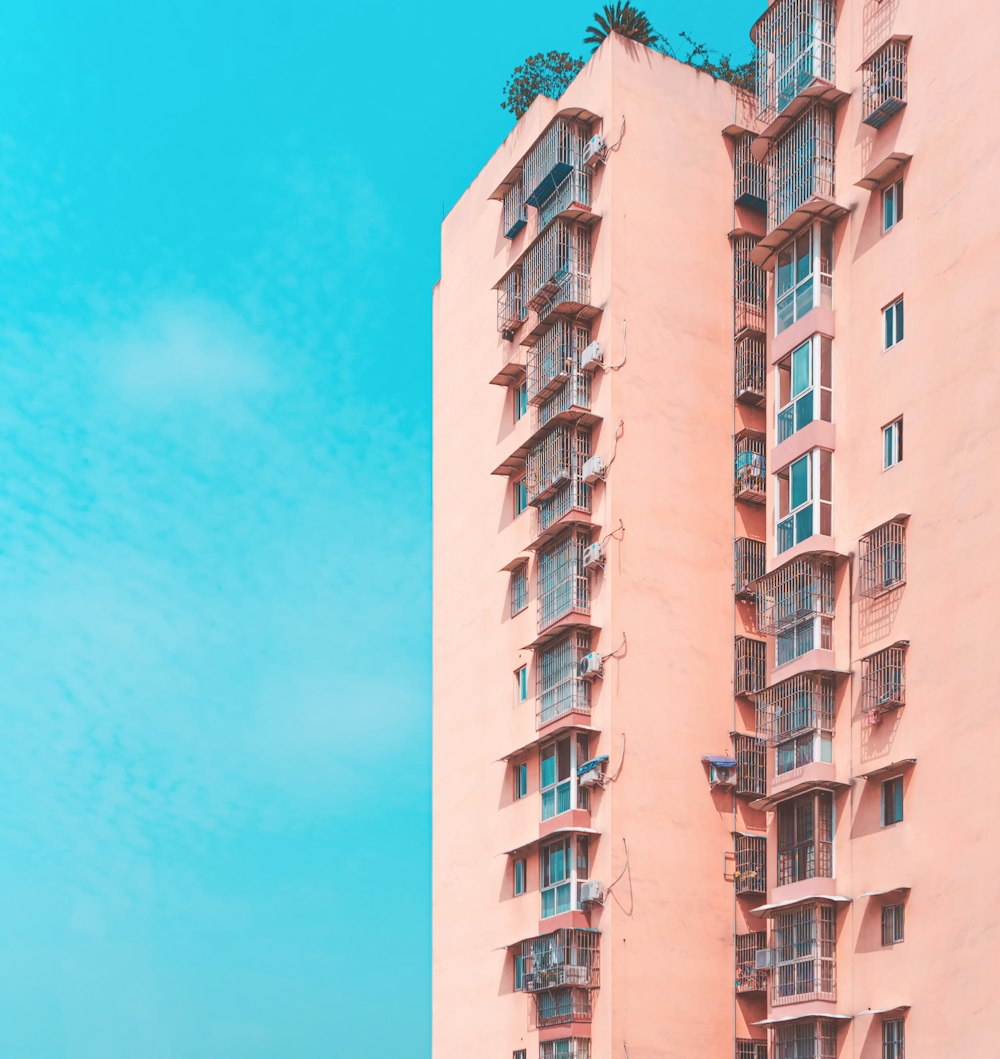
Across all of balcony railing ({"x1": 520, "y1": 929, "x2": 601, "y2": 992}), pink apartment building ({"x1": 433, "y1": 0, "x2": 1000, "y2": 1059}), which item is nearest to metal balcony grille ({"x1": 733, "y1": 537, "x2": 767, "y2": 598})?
pink apartment building ({"x1": 433, "y1": 0, "x2": 1000, "y2": 1059})

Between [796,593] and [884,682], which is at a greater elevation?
[796,593]

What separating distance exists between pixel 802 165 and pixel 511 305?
7.72 meters

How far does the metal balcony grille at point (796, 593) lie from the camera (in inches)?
1024

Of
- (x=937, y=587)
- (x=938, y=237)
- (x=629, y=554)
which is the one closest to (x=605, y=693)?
(x=629, y=554)

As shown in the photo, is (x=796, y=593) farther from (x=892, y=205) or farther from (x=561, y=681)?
(x=892, y=205)

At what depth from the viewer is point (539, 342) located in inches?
1280

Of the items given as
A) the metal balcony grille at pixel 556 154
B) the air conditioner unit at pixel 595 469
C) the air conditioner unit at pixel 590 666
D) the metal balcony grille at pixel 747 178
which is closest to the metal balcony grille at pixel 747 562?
the air conditioner unit at pixel 595 469

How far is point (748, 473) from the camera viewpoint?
3067cm

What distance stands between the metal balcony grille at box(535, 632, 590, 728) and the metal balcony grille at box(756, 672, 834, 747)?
383 centimetres

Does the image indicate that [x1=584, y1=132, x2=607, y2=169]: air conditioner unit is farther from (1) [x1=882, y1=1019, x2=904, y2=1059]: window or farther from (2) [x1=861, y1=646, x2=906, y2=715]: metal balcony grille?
(1) [x1=882, y1=1019, x2=904, y2=1059]: window

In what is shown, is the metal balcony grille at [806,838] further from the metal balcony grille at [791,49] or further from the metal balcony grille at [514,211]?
the metal balcony grille at [514,211]

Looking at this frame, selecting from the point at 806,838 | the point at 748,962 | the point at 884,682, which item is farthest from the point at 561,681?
the point at 884,682

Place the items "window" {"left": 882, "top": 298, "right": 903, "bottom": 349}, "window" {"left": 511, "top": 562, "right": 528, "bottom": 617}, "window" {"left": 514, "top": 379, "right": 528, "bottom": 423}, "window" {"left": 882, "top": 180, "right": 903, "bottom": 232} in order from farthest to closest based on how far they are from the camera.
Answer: "window" {"left": 514, "top": 379, "right": 528, "bottom": 423}, "window" {"left": 511, "top": 562, "right": 528, "bottom": 617}, "window" {"left": 882, "top": 180, "right": 903, "bottom": 232}, "window" {"left": 882, "top": 298, "right": 903, "bottom": 349}

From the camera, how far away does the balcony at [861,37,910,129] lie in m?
26.3
